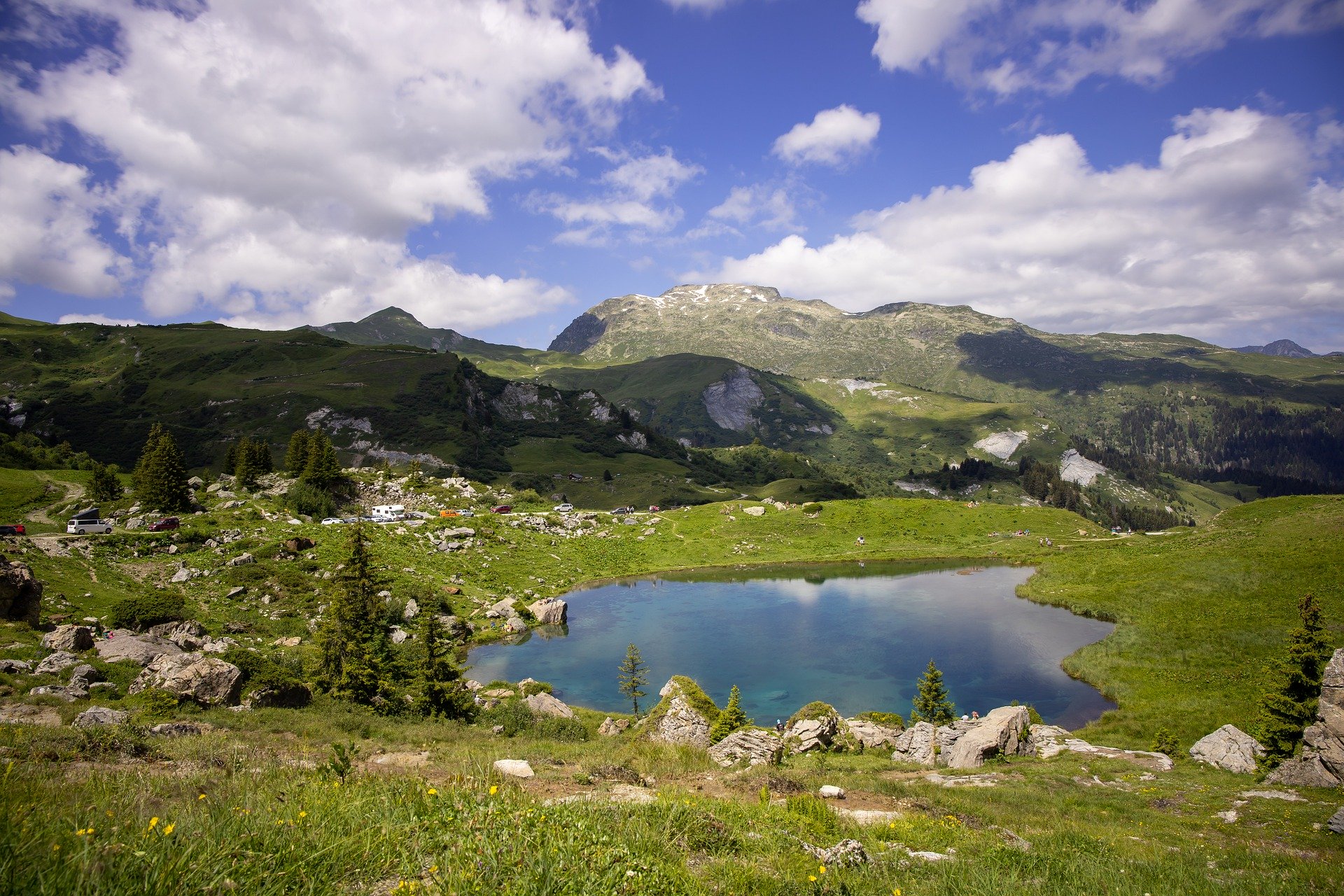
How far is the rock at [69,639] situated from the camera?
69.1 ft

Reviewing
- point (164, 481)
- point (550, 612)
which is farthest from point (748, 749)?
point (164, 481)

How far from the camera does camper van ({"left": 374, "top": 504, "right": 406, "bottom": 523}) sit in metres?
68.3

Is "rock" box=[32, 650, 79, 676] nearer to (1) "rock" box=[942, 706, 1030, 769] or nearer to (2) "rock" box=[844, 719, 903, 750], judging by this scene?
(2) "rock" box=[844, 719, 903, 750]

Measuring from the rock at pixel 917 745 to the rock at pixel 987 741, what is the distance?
0.75m

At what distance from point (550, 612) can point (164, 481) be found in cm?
3393

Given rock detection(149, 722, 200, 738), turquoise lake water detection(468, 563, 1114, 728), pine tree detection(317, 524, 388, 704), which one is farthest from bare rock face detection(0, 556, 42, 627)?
turquoise lake water detection(468, 563, 1114, 728)

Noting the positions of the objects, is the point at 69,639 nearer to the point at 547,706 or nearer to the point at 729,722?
the point at 547,706

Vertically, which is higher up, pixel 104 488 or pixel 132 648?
pixel 104 488

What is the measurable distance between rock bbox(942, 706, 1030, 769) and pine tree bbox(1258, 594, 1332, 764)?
26.2 ft

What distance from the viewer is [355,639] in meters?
27.3

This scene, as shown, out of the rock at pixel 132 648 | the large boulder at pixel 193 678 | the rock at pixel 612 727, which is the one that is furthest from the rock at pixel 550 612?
the large boulder at pixel 193 678

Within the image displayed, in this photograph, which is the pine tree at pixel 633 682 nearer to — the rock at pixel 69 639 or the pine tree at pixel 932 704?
the pine tree at pixel 932 704

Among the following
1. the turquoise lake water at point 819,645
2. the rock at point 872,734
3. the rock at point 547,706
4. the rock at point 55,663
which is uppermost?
the rock at point 55,663

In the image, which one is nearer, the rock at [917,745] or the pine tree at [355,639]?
the rock at [917,745]
